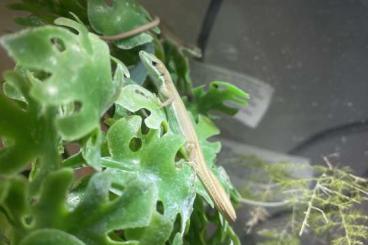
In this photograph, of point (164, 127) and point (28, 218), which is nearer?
point (28, 218)

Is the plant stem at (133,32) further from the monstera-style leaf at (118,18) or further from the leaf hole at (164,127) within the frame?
the leaf hole at (164,127)

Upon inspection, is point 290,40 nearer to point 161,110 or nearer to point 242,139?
point 242,139

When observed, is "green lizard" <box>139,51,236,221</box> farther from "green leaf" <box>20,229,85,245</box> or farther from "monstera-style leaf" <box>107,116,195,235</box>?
"green leaf" <box>20,229,85,245</box>

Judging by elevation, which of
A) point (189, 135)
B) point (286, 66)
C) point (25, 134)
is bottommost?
point (286, 66)

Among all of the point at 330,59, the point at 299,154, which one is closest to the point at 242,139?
the point at 299,154

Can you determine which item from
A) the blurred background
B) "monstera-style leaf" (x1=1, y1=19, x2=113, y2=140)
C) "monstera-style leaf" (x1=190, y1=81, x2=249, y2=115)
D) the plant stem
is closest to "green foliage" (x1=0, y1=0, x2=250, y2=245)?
"monstera-style leaf" (x1=1, y1=19, x2=113, y2=140)

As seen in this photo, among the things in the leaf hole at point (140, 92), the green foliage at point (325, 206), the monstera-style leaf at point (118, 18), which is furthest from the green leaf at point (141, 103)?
the green foliage at point (325, 206)

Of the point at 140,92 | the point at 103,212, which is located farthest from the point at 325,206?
the point at 103,212

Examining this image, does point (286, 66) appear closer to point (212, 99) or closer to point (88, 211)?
point (212, 99)
